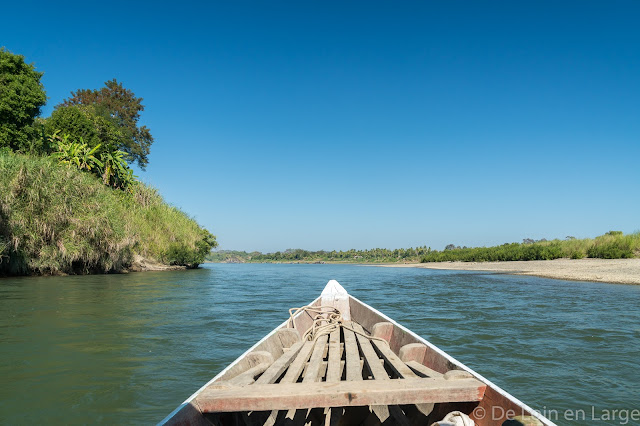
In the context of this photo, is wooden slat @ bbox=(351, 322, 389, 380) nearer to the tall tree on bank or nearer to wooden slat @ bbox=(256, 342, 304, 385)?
wooden slat @ bbox=(256, 342, 304, 385)

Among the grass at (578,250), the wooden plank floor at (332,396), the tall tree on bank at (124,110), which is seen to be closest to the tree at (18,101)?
the tall tree on bank at (124,110)

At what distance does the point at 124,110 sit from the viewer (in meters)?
44.3

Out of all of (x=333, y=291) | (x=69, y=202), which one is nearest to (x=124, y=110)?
(x=69, y=202)

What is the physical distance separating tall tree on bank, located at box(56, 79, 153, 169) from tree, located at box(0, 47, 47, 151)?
15.7m

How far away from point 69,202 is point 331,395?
73.0ft

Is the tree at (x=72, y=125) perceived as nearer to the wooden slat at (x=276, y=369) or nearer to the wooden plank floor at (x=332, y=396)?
the wooden slat at (x=276, y=369)

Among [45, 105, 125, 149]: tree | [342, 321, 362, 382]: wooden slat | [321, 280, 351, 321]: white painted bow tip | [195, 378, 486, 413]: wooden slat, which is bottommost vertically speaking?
[321, 280, 351, 321]: white painted bow tip

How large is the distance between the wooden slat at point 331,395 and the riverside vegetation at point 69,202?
749 inches

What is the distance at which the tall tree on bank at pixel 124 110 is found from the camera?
4225cm

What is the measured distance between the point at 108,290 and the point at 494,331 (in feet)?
44.9

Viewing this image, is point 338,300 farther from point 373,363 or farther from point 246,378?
point 246,378

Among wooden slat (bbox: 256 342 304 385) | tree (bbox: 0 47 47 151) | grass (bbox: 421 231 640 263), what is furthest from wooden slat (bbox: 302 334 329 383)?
grass (bbox: 421 231 640 263)

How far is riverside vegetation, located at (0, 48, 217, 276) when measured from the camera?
59.2 ft

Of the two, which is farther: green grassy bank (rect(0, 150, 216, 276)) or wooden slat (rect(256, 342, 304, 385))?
green grassy bank (rect(0, 150, 216, 276))
